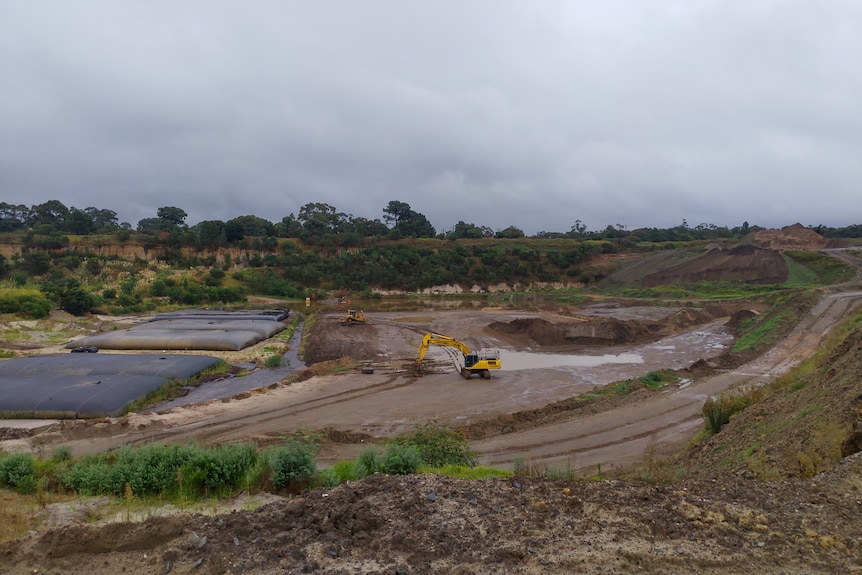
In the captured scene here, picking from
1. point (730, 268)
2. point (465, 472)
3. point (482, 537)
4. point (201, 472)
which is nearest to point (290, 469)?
point (201, 472)

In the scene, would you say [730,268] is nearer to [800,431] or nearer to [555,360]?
[555,360]

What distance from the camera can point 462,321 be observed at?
47.3 metres

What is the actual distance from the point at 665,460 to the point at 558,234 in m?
127

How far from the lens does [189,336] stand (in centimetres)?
3306

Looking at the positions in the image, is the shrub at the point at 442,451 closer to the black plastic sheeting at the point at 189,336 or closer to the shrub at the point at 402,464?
the shrub at the point at 402,464

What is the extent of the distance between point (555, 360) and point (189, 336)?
76.0 ft

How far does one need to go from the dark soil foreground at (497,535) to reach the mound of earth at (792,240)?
82597mm

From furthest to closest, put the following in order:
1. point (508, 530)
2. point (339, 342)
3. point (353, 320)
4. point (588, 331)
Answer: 1. point (353, 320)
2. point (588, 331)
3. point (339, 342)
4. point (508, 530)

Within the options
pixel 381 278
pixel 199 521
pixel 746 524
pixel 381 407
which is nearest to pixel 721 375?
pixel 381 407

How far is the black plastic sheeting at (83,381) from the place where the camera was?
18.9m

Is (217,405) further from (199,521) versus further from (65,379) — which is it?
(199,521)

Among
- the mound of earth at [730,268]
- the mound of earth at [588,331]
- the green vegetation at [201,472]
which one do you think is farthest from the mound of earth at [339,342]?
the mound of earth at [730,268]

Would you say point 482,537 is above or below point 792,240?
below

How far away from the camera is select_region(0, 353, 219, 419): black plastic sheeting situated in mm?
18891
